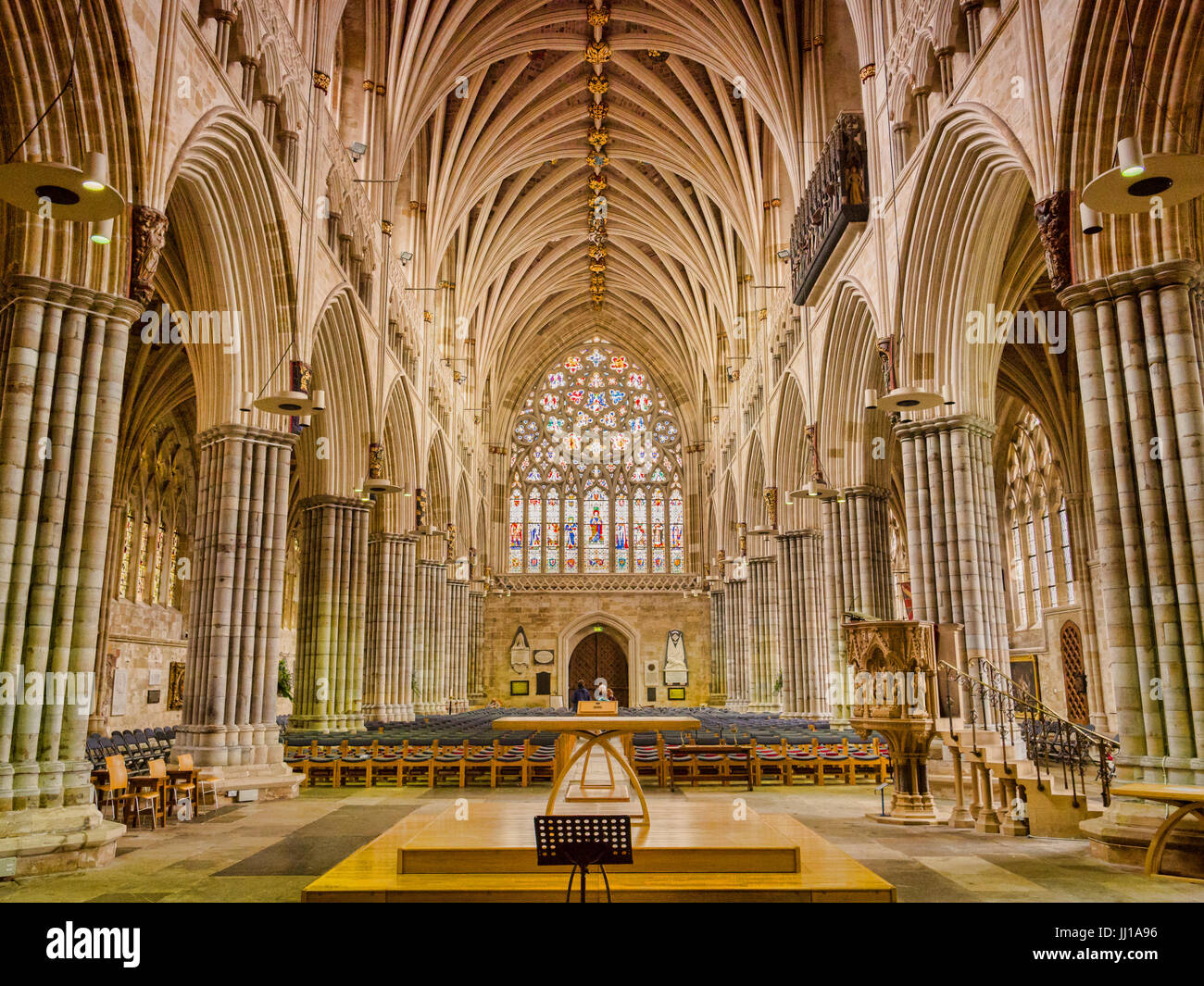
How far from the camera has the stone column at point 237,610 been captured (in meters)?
12.4

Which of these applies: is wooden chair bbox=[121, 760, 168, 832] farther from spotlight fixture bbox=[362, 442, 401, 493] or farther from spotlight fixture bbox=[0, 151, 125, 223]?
spotlight fixture bbox=[362, 442, 401, 493]

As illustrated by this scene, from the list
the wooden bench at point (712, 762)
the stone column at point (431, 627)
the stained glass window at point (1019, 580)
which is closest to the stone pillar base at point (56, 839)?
the wooden bench at point (712, 762)

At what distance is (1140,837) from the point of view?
24.6 feet

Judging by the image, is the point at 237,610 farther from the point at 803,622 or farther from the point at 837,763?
the point at 803,622

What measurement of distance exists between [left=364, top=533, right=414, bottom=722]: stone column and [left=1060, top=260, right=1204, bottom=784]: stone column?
18.2 meters

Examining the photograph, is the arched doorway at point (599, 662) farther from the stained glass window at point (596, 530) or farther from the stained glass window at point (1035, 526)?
the stained glass window at point (1035, 526)

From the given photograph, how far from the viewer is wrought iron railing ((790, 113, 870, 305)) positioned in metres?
15.7

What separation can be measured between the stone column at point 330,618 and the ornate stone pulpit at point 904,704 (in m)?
11.9

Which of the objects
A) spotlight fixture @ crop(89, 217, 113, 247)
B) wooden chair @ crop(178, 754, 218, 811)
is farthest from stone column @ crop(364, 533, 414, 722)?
spotlight fixture @ crop(89, 217, 113, 247)

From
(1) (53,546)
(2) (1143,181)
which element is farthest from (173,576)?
(2) (1143,181)

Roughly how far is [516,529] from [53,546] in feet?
110
